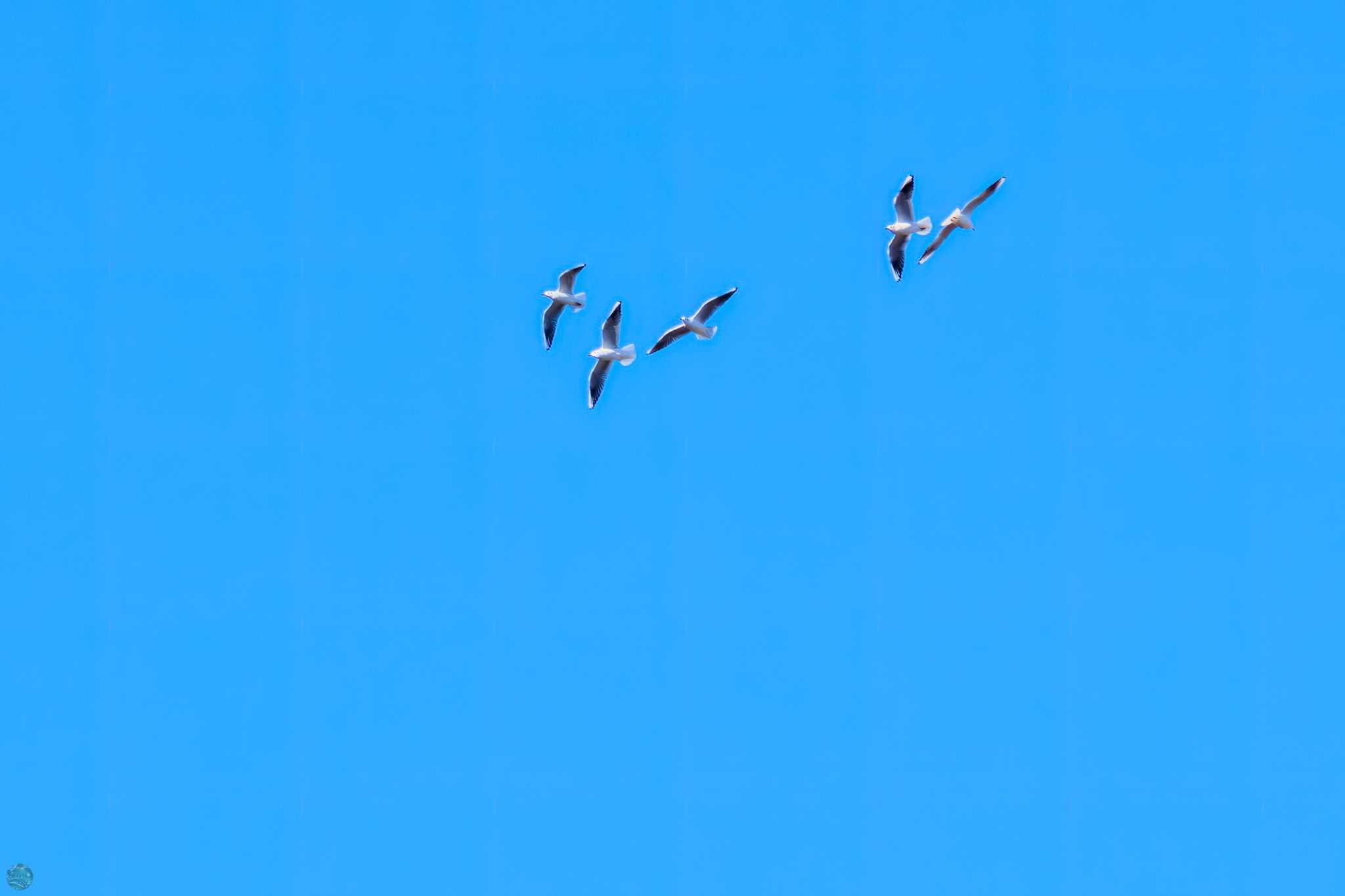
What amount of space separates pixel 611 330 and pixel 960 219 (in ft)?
8.99

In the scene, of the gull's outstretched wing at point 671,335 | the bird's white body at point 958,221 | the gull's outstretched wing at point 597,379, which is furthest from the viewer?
the gull's outstretched wing at point 597,379

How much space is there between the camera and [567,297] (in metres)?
10.9

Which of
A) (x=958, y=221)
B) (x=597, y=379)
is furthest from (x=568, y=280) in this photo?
(x=958, y=221)

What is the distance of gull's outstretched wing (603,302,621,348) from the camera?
10.9m

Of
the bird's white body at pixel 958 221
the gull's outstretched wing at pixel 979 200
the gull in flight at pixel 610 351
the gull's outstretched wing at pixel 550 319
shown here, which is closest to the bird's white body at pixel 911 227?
the bird's white body at pixel 958 221

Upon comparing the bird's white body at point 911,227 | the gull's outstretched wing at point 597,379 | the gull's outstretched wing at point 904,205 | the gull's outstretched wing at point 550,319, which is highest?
the gull's outstretched wing at point 904,205

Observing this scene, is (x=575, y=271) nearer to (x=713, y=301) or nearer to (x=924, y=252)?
(x=713, y=301)

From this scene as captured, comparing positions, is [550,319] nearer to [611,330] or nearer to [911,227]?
[611,330]

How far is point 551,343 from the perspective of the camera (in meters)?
11.2

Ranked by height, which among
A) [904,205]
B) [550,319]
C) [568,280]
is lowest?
[550,319]

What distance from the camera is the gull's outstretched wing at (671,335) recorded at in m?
10.9

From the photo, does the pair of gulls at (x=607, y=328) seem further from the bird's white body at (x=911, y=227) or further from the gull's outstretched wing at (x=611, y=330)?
the bird's white body at (x=911, y=227)

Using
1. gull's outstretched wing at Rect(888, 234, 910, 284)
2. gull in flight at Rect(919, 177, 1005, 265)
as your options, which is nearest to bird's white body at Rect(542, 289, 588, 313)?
gull's outstretched wing at Rect(888, 234, 910, 284)

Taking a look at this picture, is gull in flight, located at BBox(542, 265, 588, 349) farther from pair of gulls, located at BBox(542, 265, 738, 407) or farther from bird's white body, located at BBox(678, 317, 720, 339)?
bird's white body, located at BBox(678, 317, 720, 339)
